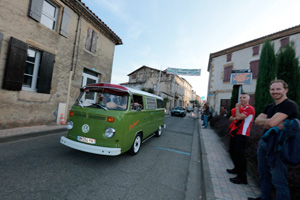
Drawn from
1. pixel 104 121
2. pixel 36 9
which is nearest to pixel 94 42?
pixel 36 9

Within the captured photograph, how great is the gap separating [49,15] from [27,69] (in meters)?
2.86

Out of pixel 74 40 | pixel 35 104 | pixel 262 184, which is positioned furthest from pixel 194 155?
pixel 74 40

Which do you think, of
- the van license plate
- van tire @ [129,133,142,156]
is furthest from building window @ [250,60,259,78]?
the van license plate

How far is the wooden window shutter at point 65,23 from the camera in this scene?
22.7 feet

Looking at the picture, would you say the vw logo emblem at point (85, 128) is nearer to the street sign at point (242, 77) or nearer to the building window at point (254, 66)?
the street sign at point (242, 77)

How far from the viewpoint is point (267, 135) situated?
2.11 meters

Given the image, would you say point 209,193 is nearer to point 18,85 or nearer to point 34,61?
point 18,85

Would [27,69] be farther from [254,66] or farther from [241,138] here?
[254,66]

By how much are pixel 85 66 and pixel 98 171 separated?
23.7 feet

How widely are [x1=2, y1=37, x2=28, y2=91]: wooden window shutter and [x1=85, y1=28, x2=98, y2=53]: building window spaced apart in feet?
11.3

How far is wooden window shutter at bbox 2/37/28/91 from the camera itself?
5129mm

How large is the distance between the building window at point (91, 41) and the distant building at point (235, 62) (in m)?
13.9

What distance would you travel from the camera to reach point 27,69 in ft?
19.7

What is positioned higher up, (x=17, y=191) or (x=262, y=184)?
(x=262, y=184)
